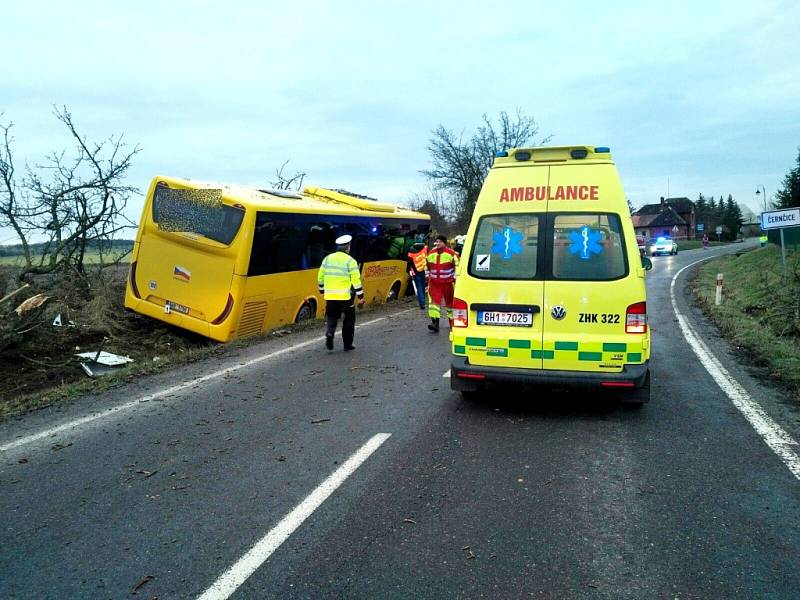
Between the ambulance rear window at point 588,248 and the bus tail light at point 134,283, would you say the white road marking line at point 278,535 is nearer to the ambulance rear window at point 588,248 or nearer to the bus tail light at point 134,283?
the ambulance rear window at point 588,248

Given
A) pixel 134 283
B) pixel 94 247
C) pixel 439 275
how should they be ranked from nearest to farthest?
1. pixel 439 275
2. pixel 134 283
3. pixel 94 247

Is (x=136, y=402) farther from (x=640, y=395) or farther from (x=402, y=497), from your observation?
(x=640, y=395)

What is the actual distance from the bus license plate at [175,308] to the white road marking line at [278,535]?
7.47 metres

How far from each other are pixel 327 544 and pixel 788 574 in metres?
2.41

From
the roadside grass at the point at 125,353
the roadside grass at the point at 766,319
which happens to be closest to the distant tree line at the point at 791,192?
the roadside grass at the point at 766,319

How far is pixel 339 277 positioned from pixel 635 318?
5.06m

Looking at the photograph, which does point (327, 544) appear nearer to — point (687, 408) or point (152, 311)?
point (687, 408)

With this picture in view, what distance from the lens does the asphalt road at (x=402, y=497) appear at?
3.12 metres

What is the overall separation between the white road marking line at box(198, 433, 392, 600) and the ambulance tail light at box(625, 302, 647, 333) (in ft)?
8.40

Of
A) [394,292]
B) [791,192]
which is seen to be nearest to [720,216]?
[791,192]

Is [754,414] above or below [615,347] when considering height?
below

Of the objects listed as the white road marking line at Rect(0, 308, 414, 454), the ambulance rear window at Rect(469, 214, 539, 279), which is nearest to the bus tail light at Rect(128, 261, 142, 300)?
the white road marking line at Rect(0, 308, 414, 454)

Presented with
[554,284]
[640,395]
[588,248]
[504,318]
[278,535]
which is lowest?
[278,535]

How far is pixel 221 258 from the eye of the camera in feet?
36.1
